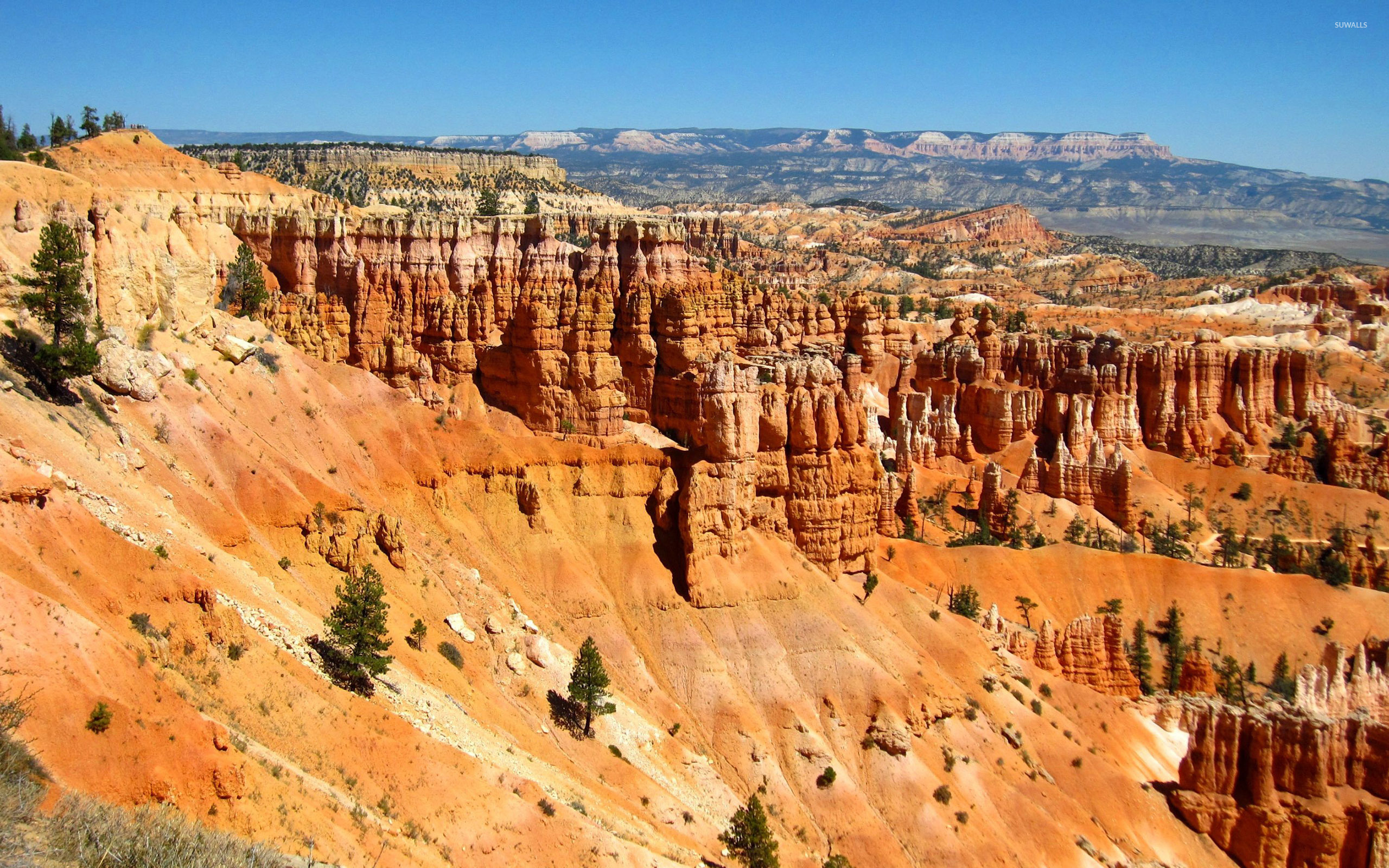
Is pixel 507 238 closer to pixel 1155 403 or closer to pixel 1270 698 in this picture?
pixel 1270 698

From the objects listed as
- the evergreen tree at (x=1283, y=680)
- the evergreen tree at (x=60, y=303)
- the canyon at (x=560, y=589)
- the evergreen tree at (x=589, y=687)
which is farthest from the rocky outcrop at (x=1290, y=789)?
the evergreen tree at (x=60, y=303)

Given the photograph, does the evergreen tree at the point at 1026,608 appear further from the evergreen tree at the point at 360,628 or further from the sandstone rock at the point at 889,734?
the evergreen tree at the point at 360,628

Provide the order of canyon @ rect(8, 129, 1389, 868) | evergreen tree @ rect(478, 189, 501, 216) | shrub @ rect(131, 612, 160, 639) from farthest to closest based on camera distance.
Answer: evergreen tree @ rect(478, 189, 501, 216) → canyon @ rect(8, 129, 1389, 868) → shrub @ rect(131, 612, 160, 639)

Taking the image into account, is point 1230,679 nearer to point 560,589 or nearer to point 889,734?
point 889,734

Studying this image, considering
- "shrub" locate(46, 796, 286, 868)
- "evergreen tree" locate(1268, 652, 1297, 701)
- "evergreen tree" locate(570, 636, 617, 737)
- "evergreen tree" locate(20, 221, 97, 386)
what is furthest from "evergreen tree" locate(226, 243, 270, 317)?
"evergreen tree" locate(1268, 652, 1297, 701)

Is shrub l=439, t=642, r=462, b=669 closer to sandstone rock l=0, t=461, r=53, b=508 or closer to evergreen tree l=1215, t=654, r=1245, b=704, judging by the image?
sandstone rock l=0, t=461, r=53, b=508

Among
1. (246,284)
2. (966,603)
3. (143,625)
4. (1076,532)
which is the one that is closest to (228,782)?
(143,625)
